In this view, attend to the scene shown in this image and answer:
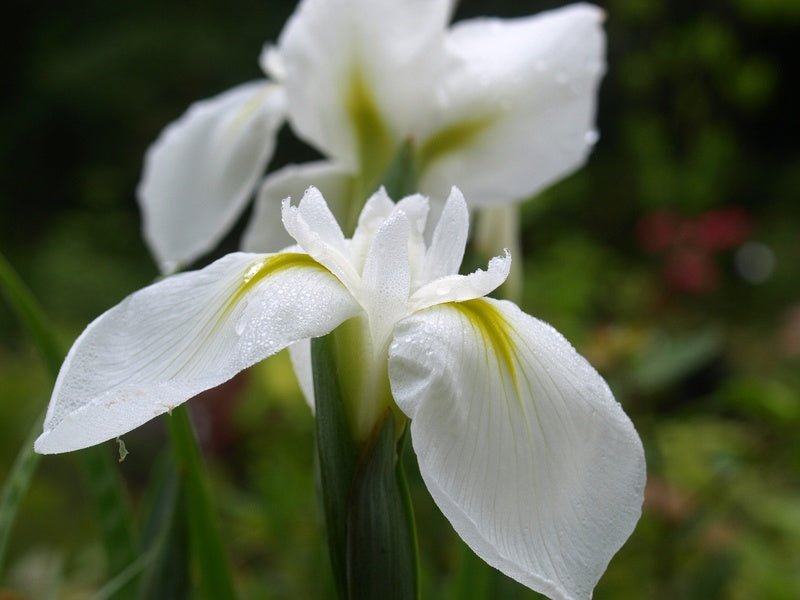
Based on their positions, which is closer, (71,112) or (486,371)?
(486,371)

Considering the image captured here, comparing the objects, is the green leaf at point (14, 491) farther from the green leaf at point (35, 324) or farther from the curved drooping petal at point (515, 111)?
the curved drooping petal at point (515, 111)

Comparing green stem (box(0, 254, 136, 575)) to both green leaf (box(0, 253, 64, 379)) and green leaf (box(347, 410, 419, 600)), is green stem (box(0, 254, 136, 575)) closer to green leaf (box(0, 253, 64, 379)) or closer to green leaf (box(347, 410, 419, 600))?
green leaf (box(0, 253, 64, 379))

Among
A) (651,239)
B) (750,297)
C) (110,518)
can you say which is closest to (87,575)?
(110,518)

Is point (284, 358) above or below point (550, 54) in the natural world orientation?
below

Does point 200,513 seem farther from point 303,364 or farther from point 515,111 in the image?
point 515,111

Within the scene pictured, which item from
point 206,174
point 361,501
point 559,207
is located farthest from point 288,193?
point 559,207

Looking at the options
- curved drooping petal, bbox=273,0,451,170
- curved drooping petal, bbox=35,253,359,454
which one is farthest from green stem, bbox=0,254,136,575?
curved drooping petal, bbox=273,0,451,170

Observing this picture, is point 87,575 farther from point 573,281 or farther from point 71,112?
point 71,112
